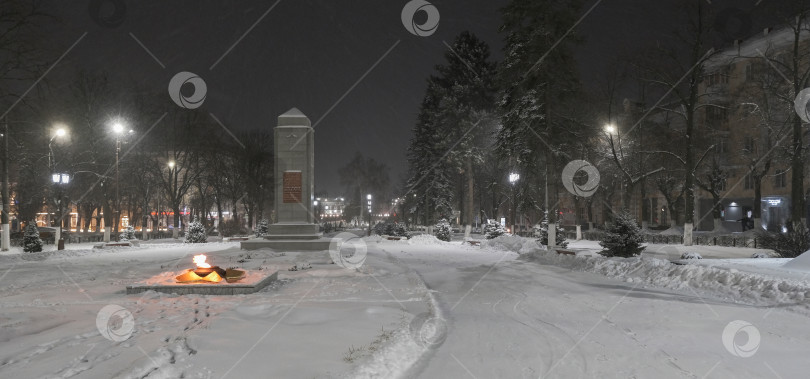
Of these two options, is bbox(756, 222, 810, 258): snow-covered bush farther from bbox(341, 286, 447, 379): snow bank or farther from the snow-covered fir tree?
the snow-covered fir tree

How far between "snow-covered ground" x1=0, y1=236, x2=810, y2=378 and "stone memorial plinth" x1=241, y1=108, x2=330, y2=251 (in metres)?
11.3

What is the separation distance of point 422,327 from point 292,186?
18.7 metres

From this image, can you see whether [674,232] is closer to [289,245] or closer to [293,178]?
[293,178]

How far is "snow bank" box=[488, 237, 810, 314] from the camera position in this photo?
33.2 ft

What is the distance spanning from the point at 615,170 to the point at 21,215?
55093mm

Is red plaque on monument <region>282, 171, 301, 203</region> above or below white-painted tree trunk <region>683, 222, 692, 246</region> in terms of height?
above

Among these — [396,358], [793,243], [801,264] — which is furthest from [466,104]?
[396,358]

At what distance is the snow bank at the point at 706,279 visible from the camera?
1012cm

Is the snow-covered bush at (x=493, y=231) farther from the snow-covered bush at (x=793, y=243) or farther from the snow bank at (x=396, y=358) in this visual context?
the snow bank at (x=396, y=358)

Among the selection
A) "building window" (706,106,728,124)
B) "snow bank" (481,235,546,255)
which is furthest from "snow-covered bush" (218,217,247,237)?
"building window" (706,106,728,124)

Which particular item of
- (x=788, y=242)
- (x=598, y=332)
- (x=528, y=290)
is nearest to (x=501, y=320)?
(x=598, y=332)

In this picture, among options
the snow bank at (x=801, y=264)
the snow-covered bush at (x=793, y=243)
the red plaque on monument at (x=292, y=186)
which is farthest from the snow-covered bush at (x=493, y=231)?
the snow bank at (x=801, y=264)

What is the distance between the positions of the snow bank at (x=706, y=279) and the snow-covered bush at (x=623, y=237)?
1478 mm

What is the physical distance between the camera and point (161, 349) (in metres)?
6.16
